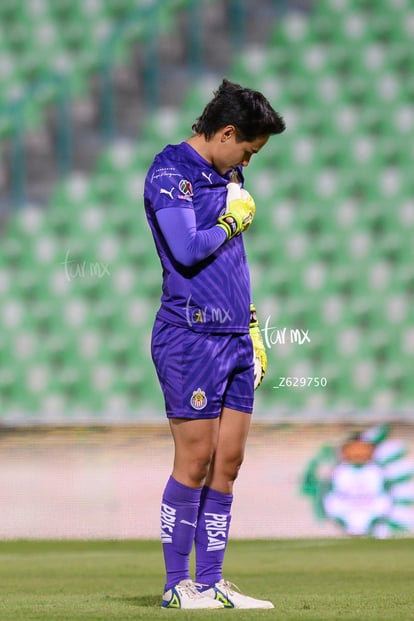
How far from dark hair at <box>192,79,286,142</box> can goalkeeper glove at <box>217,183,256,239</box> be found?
0.12 meters

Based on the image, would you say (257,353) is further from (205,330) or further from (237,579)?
(237,579)

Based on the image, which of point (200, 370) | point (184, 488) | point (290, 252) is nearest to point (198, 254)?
point (200, 370)

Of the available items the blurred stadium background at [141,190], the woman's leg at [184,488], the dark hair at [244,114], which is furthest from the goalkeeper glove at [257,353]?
the blurred stadium background at [141,190]

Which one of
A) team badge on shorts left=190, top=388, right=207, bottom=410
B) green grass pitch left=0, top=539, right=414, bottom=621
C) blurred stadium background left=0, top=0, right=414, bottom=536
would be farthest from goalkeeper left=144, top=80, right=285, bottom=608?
blurred stadium background left=0, top=0, right=414, bottom=536

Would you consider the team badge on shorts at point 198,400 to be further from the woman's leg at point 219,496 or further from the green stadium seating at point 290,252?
the green stadium seating at point 290,252

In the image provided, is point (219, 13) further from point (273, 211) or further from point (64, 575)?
point (64, 575)

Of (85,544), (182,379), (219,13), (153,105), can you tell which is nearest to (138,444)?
(85,544)

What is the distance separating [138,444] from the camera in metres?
4.89

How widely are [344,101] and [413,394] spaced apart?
1370 millimetres

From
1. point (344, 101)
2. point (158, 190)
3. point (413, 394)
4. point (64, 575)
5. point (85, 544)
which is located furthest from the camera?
point (344, 101)

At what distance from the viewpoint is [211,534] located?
8.57ft

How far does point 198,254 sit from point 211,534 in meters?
0.61

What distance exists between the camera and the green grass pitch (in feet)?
8.19

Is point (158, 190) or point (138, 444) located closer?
point (158, 190)
